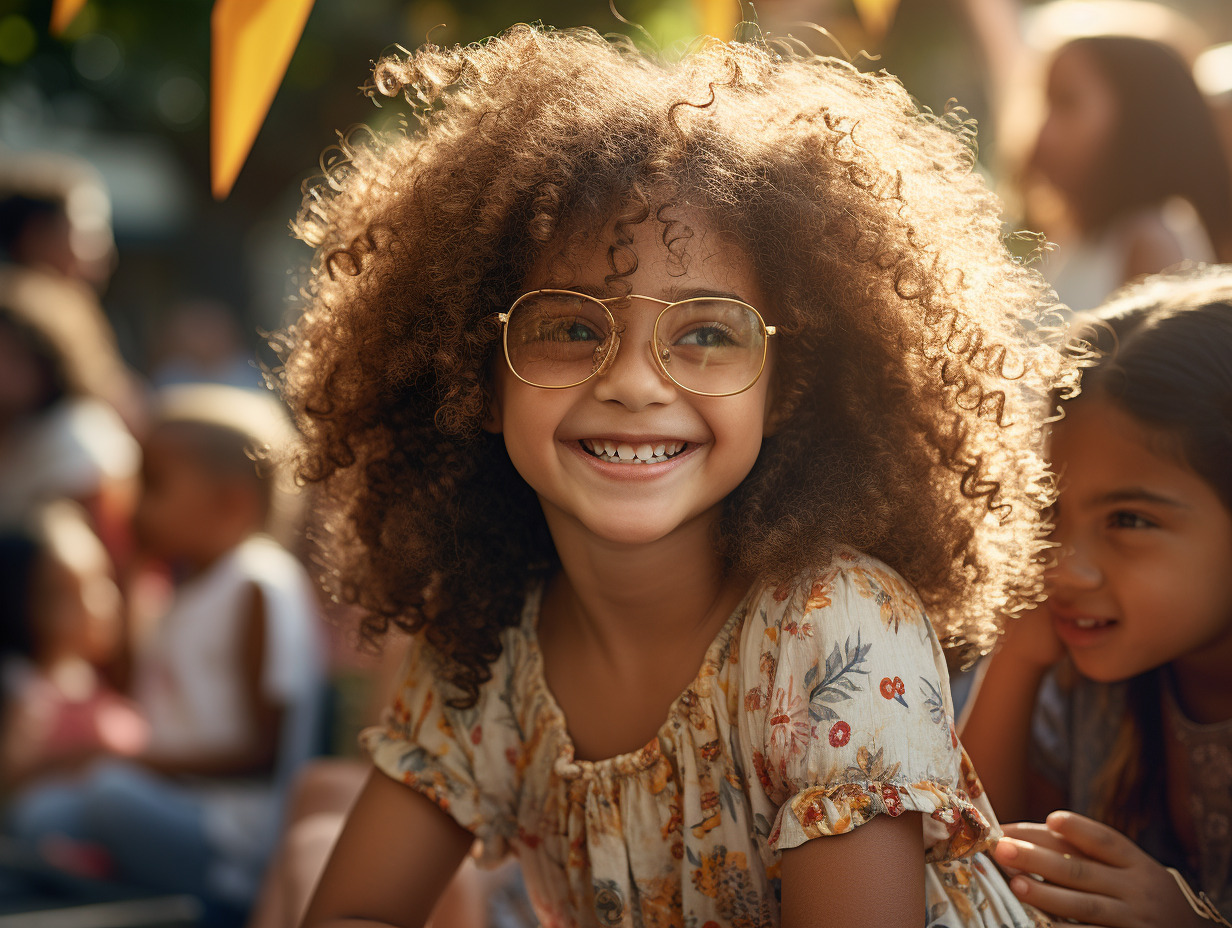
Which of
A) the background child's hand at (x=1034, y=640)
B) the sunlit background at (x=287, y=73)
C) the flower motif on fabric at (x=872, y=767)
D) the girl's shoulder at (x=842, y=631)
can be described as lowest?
the flower motif on fabric at (x=872, y=767)

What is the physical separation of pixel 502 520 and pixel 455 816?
1.52 feet

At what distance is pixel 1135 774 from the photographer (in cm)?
182

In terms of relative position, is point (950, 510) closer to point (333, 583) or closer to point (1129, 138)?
point (333, 583)

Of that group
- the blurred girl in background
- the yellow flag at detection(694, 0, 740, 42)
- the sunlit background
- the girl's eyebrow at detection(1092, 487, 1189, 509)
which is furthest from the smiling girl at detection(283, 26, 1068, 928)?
the blurred girl in background

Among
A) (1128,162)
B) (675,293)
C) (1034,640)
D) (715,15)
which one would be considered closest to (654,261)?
(675,293)

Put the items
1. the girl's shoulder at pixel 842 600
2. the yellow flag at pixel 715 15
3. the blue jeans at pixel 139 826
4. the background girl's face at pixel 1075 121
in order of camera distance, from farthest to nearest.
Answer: the background girl's face at pixel 1075 121 < the blue jeans at pixel 139 826 < the yellow flag at pixel 715 15 < the girl's shoulder at pixel 842 600

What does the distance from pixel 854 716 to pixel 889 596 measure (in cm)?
19

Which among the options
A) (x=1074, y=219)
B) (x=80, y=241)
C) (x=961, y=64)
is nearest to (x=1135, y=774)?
(x=1074, y=219)

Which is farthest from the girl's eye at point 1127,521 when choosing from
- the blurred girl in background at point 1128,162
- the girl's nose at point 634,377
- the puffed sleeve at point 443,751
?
the blurred girl in background at point 1128,162

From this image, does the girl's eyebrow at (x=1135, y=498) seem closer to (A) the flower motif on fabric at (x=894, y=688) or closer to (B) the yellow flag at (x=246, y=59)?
(A) the flower motif on fabric at (x=894, y=688)

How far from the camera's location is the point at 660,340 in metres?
1.49

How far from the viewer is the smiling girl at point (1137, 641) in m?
1.59

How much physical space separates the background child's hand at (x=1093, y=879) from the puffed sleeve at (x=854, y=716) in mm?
138

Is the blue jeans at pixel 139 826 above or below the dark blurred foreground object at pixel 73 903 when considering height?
above
